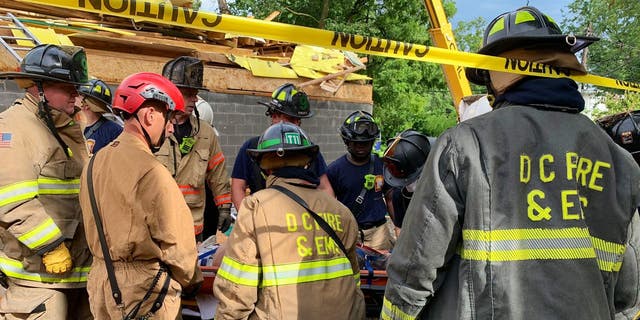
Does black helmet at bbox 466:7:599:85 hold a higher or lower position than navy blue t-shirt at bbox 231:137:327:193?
higher

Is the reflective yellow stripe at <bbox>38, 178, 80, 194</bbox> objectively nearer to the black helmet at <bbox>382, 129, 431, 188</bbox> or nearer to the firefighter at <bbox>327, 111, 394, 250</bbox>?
the black helmet at <bbox>382, 129, 431, 188</bbox>

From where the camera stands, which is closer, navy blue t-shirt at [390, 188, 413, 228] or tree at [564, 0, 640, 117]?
navy blue t-shirt at [390, 188, 413, 228]

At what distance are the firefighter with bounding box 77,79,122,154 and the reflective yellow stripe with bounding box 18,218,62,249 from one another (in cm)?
204

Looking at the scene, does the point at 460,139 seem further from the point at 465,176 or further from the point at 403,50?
the point at 403,50

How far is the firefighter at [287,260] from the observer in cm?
232

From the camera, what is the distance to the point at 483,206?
1533 mm

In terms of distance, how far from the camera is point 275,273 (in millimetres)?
2324

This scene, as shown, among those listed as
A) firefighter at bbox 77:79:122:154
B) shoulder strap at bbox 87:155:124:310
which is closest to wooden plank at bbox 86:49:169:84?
firefighter at bbox 77:79:122:154

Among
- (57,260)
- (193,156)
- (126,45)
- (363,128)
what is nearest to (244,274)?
(57,260)

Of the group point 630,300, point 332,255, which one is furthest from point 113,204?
point 630,300

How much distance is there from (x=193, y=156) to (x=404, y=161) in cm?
190

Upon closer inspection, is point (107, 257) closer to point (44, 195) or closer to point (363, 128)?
point (44, 195)

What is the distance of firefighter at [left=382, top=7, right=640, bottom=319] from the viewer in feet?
5.00

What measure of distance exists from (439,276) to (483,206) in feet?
0.99
